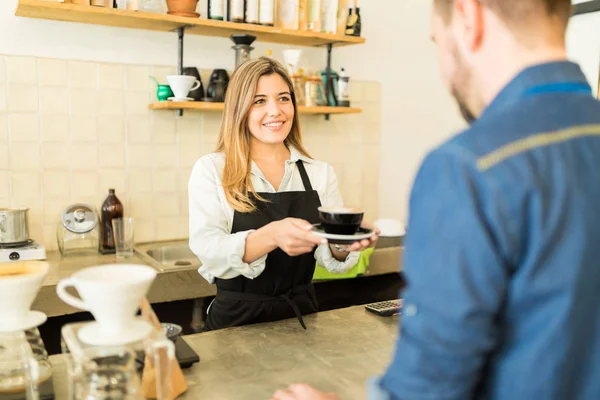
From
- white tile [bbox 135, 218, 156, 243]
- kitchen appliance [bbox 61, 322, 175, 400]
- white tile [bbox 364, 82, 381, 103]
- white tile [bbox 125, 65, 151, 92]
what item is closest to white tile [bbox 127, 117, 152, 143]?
white tile [bbox 125, 65, 151, 92]

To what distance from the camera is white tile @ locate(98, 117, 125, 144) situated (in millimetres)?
2871

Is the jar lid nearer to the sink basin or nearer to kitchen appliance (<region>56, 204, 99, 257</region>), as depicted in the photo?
kitchen appliance (<region>56, 204, 99, 257</region>)

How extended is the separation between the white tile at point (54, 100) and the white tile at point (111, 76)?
0.58 ft

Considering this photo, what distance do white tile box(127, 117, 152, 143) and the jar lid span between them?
418mm

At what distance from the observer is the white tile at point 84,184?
285cm

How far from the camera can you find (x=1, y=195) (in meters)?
2.69

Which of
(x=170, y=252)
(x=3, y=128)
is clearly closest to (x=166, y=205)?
(x=170, y=252)

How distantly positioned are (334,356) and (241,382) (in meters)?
0.27

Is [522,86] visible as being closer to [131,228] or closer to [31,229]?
[131,228]

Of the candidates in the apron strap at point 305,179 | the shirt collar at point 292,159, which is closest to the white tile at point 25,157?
the shirt collar at point 292,159

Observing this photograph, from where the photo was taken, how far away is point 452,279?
2.29 ft

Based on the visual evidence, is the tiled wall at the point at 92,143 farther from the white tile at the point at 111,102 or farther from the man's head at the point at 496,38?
the man's head at the point at 496,38

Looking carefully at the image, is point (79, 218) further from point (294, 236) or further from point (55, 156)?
point (294, 236)

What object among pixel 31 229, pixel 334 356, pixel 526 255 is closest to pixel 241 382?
pixel 334 356
